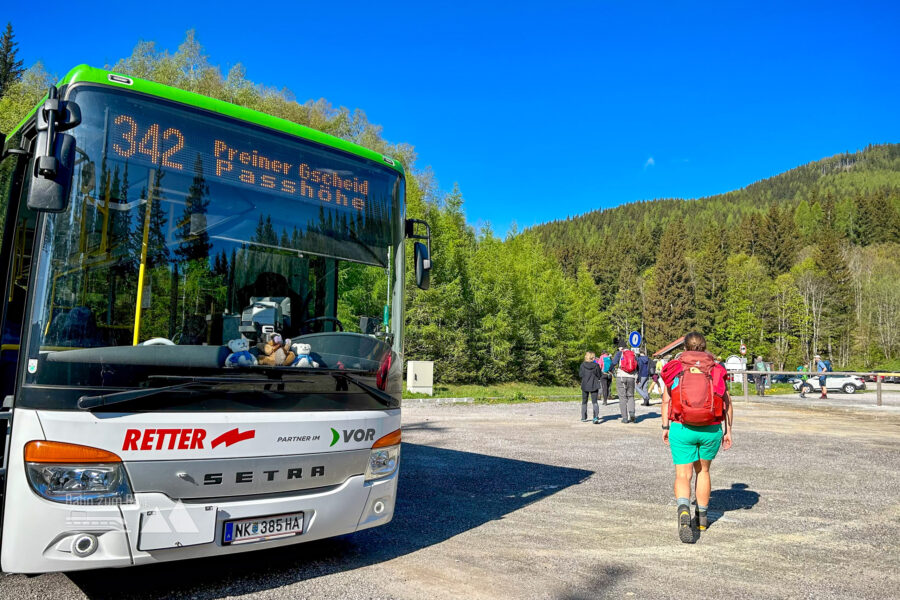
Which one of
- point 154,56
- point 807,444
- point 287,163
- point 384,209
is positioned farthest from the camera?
point 154,56

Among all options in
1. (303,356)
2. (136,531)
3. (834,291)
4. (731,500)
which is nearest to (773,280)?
(834,291)

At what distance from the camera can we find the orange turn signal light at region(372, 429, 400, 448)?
15.4 ft

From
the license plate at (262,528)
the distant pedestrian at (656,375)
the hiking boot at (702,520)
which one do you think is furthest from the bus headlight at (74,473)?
the distant pedestrian at (656,375)

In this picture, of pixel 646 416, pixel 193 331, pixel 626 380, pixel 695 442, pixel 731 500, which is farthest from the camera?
pixel 646 416

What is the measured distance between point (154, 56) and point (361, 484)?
40.8 metres

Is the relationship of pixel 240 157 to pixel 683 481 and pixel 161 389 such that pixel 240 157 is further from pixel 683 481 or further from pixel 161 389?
pixel 683 481

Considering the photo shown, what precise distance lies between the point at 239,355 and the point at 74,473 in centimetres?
107

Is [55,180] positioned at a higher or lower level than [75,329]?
higher

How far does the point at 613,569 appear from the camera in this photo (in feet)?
15.8

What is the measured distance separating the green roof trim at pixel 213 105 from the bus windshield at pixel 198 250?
0.06m

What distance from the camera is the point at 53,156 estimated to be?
3512 millimetres

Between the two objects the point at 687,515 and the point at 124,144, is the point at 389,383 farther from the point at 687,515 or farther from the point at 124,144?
the point at 687,515

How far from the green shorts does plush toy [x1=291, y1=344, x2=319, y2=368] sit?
332 cm

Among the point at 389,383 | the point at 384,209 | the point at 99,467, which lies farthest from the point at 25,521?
the point at 384,209
